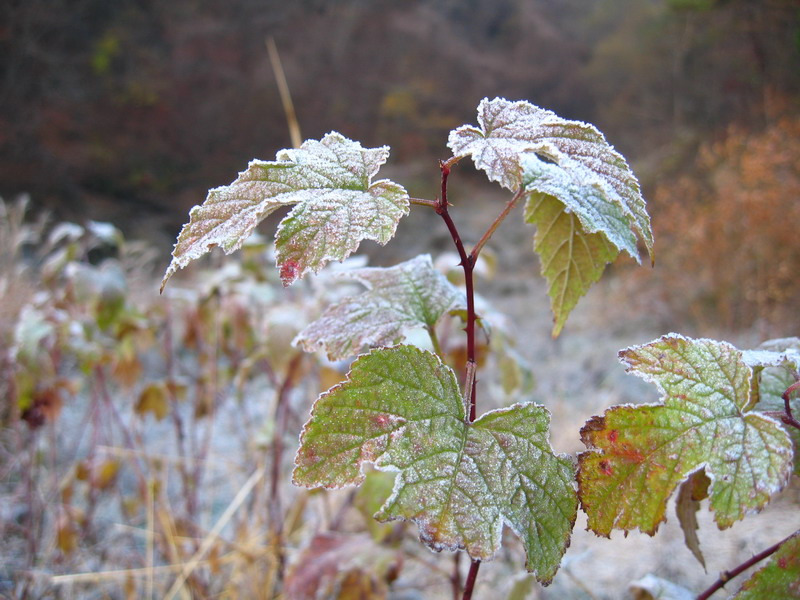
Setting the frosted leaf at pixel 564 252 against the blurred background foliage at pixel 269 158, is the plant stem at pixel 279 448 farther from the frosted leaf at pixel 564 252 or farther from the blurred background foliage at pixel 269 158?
the frosted leaf at pixel 564 252

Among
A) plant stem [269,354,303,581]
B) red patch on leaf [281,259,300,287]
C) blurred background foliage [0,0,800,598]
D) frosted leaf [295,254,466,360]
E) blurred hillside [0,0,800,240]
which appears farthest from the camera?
blurred hillside [0,0,800,240]

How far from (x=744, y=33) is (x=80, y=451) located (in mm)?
4915

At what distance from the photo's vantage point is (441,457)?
11.0 inches

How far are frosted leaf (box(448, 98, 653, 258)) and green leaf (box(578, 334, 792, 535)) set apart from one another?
3.0 inches

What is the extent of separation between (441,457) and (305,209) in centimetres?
14

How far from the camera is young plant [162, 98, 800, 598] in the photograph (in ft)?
0.87

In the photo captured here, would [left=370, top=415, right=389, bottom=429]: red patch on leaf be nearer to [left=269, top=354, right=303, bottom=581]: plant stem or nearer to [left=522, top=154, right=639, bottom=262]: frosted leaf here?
[left=522, top=154, right=639, bottom=262]: frosted leaf

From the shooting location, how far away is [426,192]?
3.92m

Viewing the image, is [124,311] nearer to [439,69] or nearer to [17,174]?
[17,174]

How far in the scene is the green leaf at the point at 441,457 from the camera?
263 mm

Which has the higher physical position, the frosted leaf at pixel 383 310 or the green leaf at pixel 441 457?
the frosted leaf at pixel 383 310

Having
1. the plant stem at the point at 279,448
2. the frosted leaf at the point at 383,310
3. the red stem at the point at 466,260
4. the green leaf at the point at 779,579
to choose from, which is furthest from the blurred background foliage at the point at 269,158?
the green leaf at the point at 779,579

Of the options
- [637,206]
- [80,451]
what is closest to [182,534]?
[80,451]

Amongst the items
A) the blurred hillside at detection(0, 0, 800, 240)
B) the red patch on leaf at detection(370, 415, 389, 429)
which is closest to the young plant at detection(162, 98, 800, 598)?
the red patch on leaf at detection(370, 415, 389, 429)
